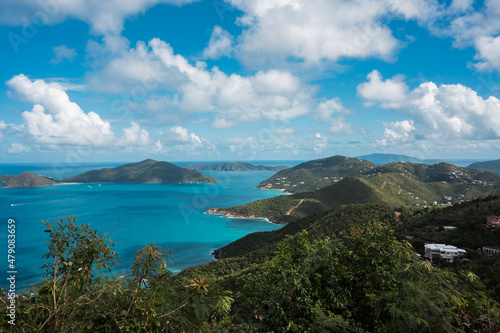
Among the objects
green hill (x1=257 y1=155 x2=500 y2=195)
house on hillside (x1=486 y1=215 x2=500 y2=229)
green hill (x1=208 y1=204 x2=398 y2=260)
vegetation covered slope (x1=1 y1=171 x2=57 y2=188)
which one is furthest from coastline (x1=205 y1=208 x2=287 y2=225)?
vegetation covered slope (x1=1 y1=171 x2=57 y2=188)

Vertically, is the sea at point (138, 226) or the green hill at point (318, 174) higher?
the green hill at point (318, 174)

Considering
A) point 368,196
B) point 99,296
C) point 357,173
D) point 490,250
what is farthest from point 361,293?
point 357,173

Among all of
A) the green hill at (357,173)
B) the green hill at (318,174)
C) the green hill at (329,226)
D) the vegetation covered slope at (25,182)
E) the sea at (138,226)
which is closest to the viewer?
the green hill at (329,226)

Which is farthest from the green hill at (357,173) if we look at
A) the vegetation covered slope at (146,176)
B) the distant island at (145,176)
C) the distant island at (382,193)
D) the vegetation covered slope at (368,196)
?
the vegetation covered slope at (146,176)

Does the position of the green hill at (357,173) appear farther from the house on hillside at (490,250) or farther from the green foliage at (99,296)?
the green foliage at (99,296)

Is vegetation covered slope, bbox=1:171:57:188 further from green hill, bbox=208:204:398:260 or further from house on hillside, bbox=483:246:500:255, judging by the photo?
house on hillside, bbox=483:246:500:255

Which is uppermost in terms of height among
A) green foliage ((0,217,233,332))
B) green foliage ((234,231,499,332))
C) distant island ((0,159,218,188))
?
green foliage ((0,217,233,332))
